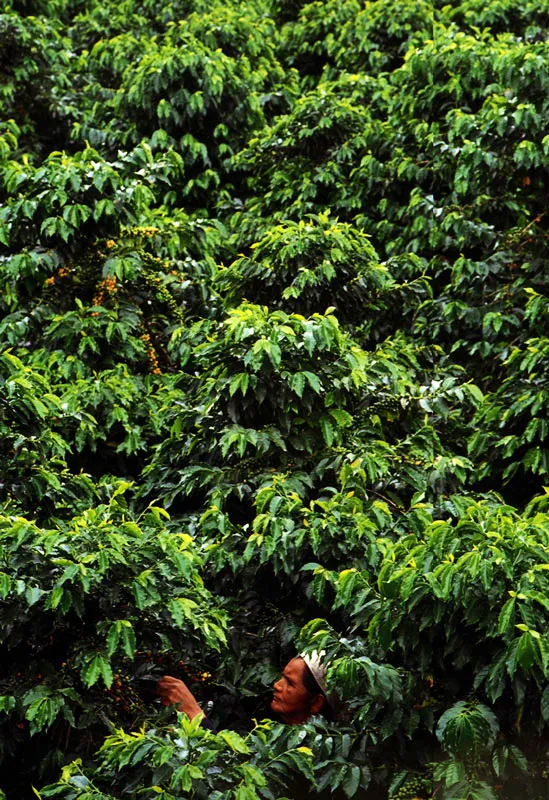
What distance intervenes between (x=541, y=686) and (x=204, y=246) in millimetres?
5053

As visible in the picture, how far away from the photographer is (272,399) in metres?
5.46

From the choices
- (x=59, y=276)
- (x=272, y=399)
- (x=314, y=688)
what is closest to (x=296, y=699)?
(x=314, y=688)

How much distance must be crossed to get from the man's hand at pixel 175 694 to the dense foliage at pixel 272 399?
0.06 m

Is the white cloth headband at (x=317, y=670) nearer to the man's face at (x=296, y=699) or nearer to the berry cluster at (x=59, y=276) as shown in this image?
the man's face at (x=296, y=699)

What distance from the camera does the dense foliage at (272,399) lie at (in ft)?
12.7

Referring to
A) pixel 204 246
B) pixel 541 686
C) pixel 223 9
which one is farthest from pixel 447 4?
pixel 541 686

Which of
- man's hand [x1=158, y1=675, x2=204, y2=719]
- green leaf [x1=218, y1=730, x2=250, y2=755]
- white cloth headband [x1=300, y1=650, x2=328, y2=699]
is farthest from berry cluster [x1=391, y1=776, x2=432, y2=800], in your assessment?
man's hand [x1=158, y1=675, x2=204, y2=719]

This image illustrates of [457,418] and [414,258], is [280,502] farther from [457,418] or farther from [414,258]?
[414,258]

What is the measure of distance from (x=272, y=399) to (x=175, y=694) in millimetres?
1633

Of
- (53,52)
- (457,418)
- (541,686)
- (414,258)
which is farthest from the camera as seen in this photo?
(53,52)

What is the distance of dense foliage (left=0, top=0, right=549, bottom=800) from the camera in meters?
3.87

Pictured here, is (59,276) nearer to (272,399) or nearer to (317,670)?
(272,399)

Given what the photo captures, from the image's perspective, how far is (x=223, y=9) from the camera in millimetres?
10719

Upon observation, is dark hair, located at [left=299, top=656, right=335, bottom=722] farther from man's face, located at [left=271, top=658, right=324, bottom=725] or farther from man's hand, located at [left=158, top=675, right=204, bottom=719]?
man's hand, located at [left=158, top=675, right=204, bottom=719]
